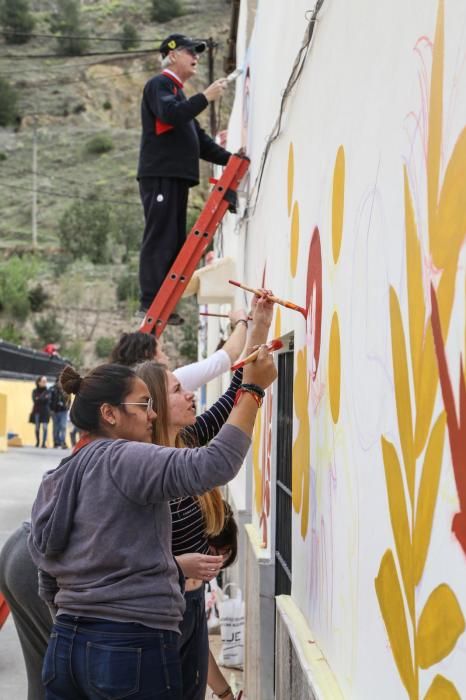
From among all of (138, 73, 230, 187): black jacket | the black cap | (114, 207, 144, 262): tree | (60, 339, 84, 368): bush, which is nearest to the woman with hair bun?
(138, 73, 230, 187): black jacket

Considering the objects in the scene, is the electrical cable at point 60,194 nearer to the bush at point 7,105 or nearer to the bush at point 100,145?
the bush at point 100,145

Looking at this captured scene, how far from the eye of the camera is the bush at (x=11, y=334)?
49.2 meters

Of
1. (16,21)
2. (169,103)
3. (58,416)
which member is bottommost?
(58,416)

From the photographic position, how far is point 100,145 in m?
81.5

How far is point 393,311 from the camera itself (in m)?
2.05

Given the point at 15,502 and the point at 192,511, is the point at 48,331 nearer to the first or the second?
the point at 15,502

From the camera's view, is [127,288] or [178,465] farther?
[127,288]

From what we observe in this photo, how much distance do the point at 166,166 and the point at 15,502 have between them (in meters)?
7.85

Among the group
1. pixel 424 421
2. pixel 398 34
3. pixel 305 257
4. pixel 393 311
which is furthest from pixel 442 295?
pixel 305 257

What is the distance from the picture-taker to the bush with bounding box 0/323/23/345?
49216 millimetres

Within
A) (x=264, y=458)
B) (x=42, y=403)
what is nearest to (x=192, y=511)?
(x=264, y=458)

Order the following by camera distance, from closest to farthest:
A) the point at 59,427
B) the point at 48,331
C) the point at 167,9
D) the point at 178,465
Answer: the point at 178,465
the point at 59,427
the point at 48,331
the point at 167,9

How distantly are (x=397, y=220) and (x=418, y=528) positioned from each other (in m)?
0.66

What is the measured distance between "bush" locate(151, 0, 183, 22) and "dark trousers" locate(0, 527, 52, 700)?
96.4 meters
